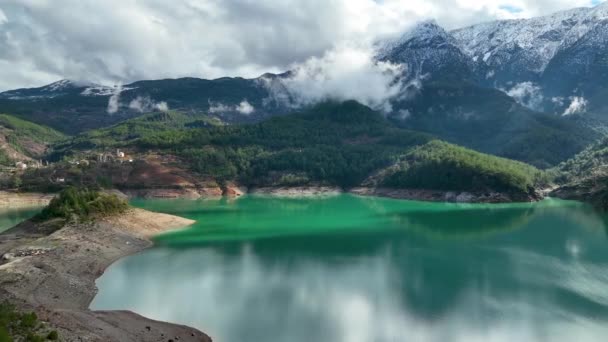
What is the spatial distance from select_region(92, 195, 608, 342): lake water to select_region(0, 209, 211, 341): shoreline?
1666mm

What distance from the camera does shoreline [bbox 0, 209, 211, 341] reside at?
27.1 meters

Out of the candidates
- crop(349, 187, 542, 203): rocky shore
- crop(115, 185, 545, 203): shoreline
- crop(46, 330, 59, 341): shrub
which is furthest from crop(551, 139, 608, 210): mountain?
crop(46, 330, 59, 341): shrub

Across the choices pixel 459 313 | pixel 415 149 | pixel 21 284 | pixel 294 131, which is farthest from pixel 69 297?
pixel 294 131

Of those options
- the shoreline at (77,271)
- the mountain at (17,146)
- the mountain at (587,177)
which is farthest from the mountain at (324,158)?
the shoreline at (77,271)

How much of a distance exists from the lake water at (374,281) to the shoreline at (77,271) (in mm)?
1666

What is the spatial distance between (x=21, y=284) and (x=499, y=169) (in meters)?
93.2

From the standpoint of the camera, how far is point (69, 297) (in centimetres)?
3434

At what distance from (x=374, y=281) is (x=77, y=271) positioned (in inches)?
891

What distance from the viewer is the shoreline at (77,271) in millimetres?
27109

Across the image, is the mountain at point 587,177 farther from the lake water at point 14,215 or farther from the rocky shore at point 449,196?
the lake water at point 14,215

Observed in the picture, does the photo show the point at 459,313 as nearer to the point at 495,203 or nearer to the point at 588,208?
the point at 588,208

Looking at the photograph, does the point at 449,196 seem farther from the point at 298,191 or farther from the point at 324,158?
the point at 324,158

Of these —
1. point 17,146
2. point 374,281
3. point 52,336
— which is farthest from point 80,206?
point 17,146

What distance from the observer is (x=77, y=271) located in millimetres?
40969
